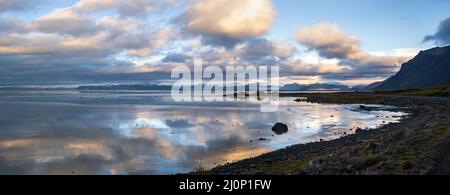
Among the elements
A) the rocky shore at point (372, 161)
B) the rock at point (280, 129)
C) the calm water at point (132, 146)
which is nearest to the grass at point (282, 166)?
the rocky shore at point (372, 161)

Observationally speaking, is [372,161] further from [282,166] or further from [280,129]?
[280,129]

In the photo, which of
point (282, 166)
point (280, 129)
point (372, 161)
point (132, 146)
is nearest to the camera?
point (372, 161)

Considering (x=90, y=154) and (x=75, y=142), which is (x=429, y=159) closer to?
(x=90, y=154)

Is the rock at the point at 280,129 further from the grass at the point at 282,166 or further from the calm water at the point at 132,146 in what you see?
the grass at the point at 282,166

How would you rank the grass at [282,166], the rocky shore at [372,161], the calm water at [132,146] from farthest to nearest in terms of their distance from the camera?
the calm water at [132,146] < the grass at [282,166] < the rocky shore at [372,161]

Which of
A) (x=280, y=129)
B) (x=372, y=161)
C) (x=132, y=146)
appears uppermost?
(x=372, y=161)

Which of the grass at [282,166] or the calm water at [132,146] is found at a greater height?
the grass at [282,166]

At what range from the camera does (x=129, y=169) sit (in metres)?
21.5

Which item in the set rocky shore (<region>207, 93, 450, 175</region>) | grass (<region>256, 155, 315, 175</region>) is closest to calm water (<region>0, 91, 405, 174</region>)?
rocky shore (<region>207, 93, 450, 175</region>)

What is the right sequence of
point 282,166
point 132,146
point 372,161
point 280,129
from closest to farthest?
point 372,161
point 282,166
point 132,146
point 280,129

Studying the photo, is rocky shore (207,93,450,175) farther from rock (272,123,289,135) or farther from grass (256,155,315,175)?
rock (272,123,289,135)

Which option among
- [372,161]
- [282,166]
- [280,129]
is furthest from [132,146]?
[372,161]
